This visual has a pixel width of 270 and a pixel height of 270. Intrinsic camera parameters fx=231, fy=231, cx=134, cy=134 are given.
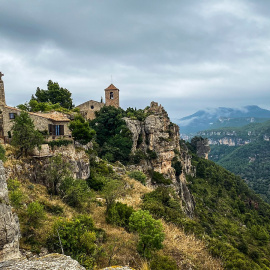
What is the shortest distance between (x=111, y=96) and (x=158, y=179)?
86.6 ft

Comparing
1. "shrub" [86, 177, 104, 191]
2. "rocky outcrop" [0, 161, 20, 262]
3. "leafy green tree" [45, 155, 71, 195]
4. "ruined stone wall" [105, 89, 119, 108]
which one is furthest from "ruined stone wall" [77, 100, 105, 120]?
"rocky outcrop" [0, 161, 20, 262]

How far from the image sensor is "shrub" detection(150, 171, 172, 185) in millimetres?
43125

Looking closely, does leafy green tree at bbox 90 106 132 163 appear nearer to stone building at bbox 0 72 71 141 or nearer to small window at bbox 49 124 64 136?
small window at bbox 49 124 64 136

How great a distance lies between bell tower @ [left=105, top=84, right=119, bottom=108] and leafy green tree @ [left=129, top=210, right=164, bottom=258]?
155 feet

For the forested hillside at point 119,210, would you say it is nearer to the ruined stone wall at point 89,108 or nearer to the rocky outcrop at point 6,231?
the rocky outcrop at point 6,231

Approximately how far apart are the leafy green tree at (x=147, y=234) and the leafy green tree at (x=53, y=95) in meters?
41.5

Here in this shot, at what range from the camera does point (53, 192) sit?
20.8 metres

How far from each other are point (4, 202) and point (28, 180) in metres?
12.2

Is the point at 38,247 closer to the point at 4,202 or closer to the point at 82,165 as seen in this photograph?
the point at 4,202

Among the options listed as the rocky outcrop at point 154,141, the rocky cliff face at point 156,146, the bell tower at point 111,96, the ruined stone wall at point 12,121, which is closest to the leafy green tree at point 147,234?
the ruined stone wall at point 12,121

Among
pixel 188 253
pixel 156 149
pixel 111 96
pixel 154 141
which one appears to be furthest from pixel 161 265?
pixel 111 96

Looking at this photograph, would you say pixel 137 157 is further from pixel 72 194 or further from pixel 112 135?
pixel 72 194

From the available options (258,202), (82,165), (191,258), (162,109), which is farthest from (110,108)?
(258,202)

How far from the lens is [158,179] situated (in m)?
43.3
